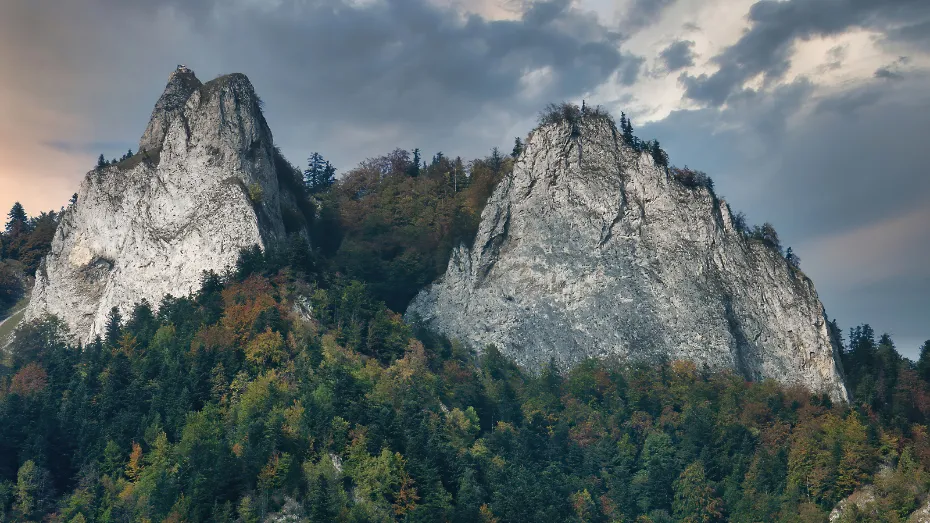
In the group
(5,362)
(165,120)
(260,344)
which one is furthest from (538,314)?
(5,362)

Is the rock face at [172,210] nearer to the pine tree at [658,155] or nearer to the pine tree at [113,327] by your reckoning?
the pine tree at [113,327]

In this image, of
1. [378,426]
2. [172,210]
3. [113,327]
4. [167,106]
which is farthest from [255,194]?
[378,426]

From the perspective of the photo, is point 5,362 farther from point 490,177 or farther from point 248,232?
point 490,177

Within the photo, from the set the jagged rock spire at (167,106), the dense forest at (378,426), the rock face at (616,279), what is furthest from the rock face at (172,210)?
the rock face at (616,279)

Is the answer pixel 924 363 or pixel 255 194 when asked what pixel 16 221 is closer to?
pixel 255 194

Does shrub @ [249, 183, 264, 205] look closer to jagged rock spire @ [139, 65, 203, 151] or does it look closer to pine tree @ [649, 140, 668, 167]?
jagged rock spire @ [139, 65, 203, 151]
